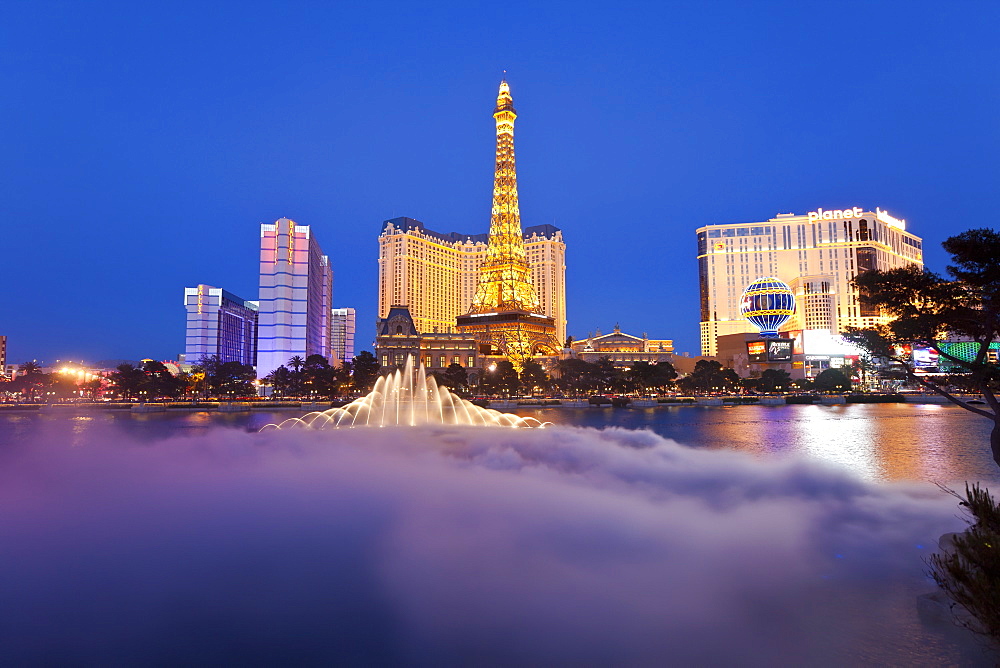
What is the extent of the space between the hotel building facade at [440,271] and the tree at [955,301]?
149m

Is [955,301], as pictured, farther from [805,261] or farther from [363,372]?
[805,261]

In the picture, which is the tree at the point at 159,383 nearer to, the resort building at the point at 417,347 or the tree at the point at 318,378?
the tree at the point at 318,378

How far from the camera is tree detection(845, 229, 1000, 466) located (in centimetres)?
1478

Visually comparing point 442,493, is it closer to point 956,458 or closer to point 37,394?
point 956,458

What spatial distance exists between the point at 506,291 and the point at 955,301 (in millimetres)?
117676

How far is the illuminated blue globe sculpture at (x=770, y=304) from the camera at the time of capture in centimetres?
13462

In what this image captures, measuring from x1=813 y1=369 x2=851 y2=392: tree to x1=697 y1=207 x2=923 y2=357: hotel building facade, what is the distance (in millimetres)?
70501

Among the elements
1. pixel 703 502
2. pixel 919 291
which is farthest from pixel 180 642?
pixel 919 291

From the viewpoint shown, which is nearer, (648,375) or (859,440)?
(859,440)

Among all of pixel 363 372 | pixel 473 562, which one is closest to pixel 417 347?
pixel 363 372

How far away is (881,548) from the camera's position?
13391 mm

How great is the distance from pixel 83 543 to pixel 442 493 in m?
9.02

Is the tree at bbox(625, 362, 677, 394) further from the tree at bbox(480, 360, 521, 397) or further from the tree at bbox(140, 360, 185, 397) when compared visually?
the tree at bbox(140, 360, 185, 397)

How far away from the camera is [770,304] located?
13500 cm
